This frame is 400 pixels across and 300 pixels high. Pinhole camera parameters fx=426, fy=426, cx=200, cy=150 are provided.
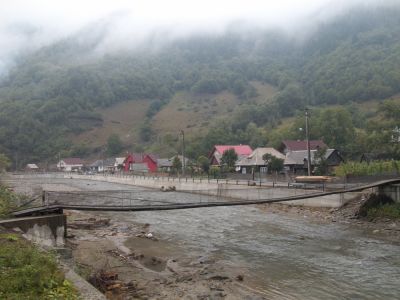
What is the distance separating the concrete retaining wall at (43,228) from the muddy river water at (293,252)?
6399 mm

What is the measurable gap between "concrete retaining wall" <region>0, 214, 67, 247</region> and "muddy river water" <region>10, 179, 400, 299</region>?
640 cm

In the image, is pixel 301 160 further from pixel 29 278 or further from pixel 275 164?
pixel 29 278

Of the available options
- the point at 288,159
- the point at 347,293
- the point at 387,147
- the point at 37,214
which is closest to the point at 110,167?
the point at 288,159

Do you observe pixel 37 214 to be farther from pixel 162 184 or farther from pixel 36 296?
pixel 162 184

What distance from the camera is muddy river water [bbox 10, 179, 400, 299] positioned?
15.7 meters

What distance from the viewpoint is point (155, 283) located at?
1598 centimetres

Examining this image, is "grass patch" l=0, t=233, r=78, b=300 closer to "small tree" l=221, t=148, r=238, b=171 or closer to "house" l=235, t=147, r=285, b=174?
"house" l=235, t=147, r=285, b=174

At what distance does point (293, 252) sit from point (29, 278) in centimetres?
1454

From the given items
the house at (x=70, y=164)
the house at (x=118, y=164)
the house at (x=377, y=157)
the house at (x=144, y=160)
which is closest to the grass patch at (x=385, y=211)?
the house at (x=377, y=157)

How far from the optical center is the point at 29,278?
960 centimetres

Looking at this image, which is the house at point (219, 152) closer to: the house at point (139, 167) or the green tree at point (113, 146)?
the house at point (139, 167)

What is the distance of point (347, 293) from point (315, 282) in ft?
4.84

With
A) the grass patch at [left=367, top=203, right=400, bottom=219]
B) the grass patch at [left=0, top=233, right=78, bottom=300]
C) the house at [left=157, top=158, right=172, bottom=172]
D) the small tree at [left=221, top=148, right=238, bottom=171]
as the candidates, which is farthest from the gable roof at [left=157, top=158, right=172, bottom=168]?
the grass patch at [left=0, top=233, right=78, bottom=300]

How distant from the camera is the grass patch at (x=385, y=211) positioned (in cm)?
2775
